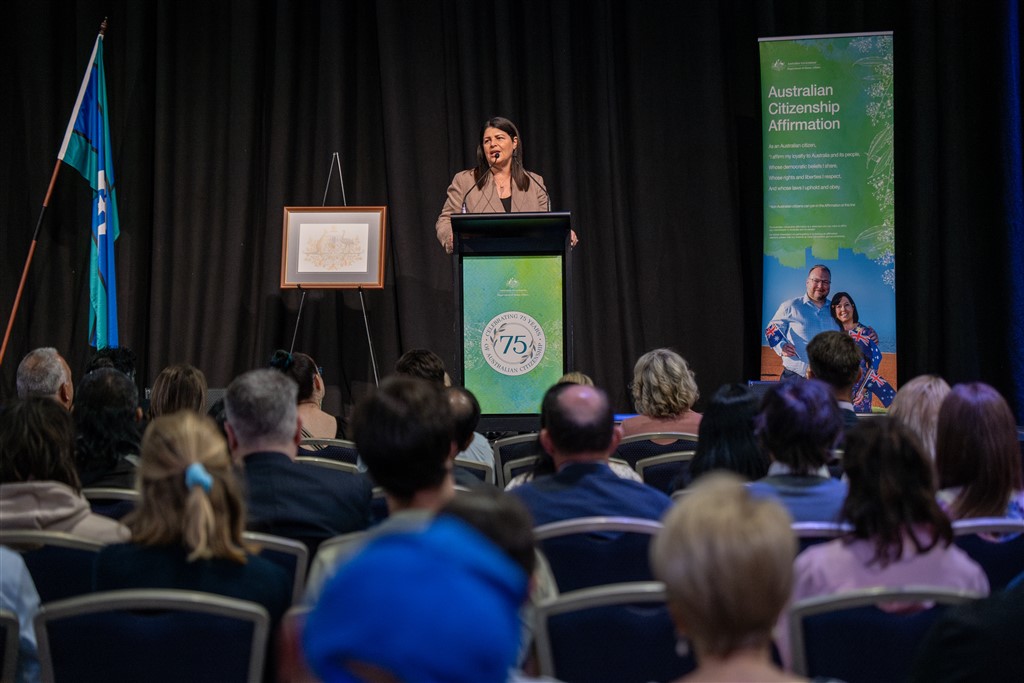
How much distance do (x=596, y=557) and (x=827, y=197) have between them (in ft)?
17.2

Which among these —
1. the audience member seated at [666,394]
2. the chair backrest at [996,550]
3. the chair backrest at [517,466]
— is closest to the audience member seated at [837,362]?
the audience member seated at [666,394]

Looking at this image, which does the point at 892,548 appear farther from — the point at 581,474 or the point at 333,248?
the point at 333,248

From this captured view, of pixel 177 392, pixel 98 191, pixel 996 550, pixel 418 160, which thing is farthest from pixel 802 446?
pixel 98 191

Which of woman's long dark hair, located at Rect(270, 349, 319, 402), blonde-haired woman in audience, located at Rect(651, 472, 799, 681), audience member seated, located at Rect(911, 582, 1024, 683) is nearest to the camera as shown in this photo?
blonde-haired woman in audience, located at Rect(651, 472, 799, 681)

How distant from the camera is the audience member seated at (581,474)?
2641 mm

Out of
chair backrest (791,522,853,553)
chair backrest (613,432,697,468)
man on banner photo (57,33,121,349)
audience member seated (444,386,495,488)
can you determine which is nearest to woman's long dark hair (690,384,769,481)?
chair backrest (613,432,697,468)

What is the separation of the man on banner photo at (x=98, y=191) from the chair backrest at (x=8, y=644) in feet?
18.1

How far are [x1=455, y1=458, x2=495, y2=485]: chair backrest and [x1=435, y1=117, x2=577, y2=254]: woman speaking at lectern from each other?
2.88m

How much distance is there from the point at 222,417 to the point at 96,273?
13.0 ft

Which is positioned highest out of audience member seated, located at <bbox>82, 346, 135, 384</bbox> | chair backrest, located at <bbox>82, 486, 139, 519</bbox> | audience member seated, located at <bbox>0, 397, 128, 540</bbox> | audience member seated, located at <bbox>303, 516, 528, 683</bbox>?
audience member seated, located at <bbox>303, 516, 528, 683</bbox>

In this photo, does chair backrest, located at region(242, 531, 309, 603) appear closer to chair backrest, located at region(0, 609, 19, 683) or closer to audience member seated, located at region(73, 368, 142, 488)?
chair backrest, located at region(0, 609, 19, 683)

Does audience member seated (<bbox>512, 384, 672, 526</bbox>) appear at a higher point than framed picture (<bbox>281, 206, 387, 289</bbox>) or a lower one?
lower

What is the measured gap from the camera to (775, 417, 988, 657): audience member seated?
212cm

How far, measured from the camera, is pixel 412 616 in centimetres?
85
